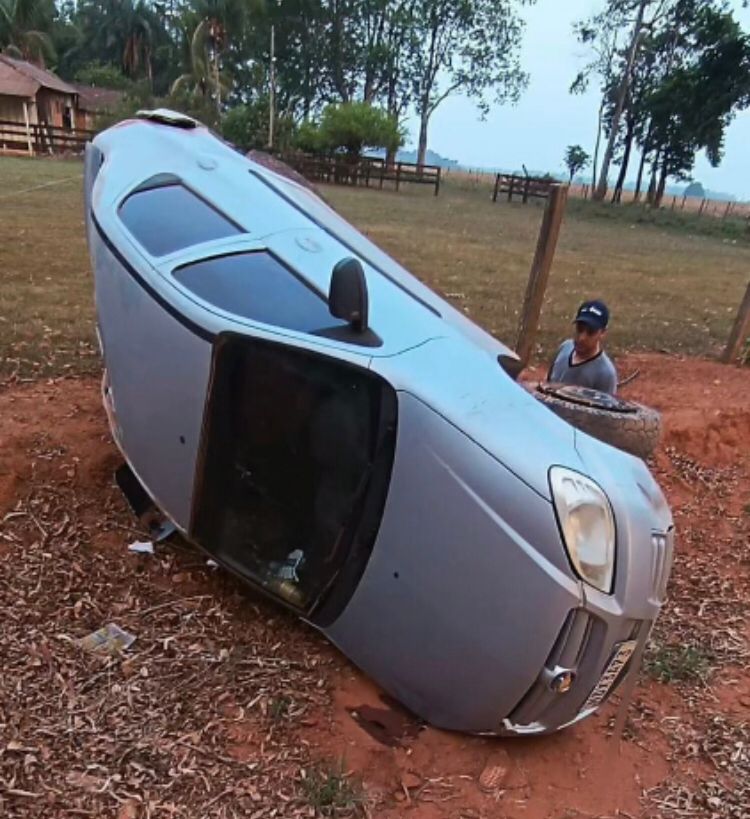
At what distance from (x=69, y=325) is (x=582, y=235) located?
16.7 meters

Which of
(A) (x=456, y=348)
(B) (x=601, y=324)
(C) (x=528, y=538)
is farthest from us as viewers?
(B) (x=601, y=324)

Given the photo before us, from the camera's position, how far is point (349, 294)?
7.84 ft

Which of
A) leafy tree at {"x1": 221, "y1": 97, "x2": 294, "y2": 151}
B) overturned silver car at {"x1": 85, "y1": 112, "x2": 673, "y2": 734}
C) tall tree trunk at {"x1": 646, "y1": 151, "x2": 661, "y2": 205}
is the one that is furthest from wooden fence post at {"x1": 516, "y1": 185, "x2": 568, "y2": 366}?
tall tree trunk at {"x1": 646, "y1": 151, "x2": 661, "y2": 205}

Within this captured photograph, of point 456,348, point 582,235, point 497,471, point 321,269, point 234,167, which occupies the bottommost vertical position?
point 582,235

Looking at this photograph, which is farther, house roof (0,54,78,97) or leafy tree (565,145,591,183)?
leafy tree (565,145,591,183)

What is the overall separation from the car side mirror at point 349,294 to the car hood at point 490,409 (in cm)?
19

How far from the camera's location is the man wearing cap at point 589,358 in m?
4.19

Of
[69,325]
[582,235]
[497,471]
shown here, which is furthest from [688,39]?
[497,471]

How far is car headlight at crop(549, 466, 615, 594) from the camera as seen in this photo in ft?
7.00

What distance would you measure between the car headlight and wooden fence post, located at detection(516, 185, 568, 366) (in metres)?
2.78

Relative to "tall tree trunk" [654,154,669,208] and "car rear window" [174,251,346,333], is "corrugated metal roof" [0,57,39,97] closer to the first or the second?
"tall tree trunk" [654,154,669,208]

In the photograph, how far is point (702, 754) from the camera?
2.66 metres

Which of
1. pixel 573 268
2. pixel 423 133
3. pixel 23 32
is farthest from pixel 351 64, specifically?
pixel 573 268

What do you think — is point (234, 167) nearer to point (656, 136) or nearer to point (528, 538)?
→ point (528, 538)
